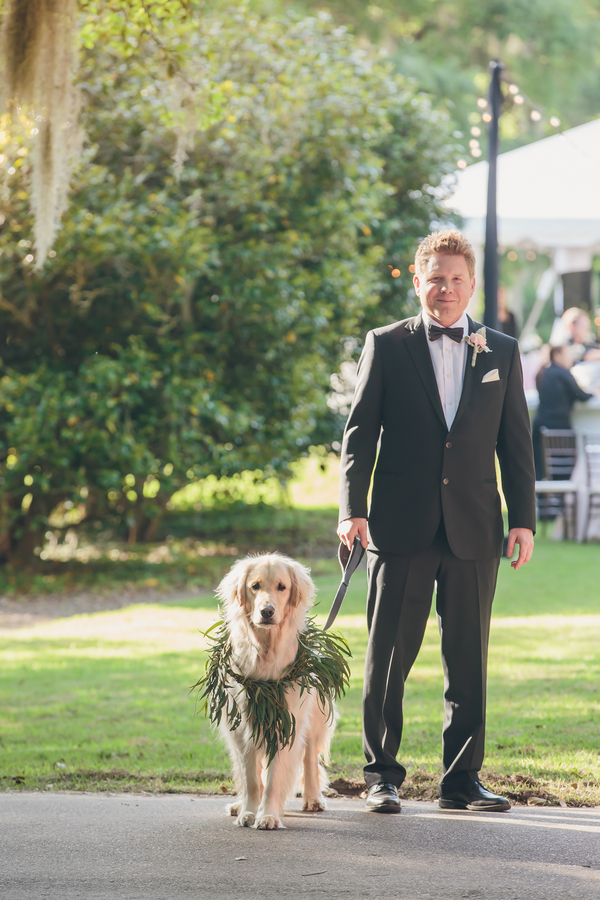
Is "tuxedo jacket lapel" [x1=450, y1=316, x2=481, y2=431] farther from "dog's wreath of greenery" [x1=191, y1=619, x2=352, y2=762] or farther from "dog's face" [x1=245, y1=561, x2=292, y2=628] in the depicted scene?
"dog's wreath of greenery" [x1=191, y1=619, x2=352, y2=762]

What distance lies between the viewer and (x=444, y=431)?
13.5 feet

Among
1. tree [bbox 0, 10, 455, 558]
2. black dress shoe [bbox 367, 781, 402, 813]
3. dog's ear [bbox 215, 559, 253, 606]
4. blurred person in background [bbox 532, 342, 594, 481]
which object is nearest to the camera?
dog's ear [bbox 215, 559, 253, 606]

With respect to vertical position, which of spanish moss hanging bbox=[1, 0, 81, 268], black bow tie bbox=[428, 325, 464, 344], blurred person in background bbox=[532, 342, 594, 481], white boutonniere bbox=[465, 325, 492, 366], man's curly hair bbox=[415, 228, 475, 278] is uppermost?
spanish moss hanging bbox=[1, 0, 81, 268]

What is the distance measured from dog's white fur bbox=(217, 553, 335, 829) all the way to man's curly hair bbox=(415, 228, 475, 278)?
1.35 meters

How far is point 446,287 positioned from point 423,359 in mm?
302

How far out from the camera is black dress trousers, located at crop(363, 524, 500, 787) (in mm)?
4145

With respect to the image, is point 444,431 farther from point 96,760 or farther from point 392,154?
point 392,154

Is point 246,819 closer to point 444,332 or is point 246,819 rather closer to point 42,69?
point 444,332

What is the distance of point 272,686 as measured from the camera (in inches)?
155

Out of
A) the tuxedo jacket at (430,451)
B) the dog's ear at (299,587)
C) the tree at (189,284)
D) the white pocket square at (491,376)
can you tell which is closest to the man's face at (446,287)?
the tuxedo jacket at (430,451)

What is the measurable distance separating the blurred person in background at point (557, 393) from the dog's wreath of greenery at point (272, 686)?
9054mm

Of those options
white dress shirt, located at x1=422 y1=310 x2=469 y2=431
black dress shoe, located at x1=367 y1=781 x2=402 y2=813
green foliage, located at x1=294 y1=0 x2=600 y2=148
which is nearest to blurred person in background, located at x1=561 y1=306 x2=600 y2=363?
white dress shirt, located at x1=422 y1=310 x2=469 y2=431

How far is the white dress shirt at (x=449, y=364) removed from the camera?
13.8ft

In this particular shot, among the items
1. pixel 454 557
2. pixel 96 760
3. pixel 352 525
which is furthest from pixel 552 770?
pixel 96 760
